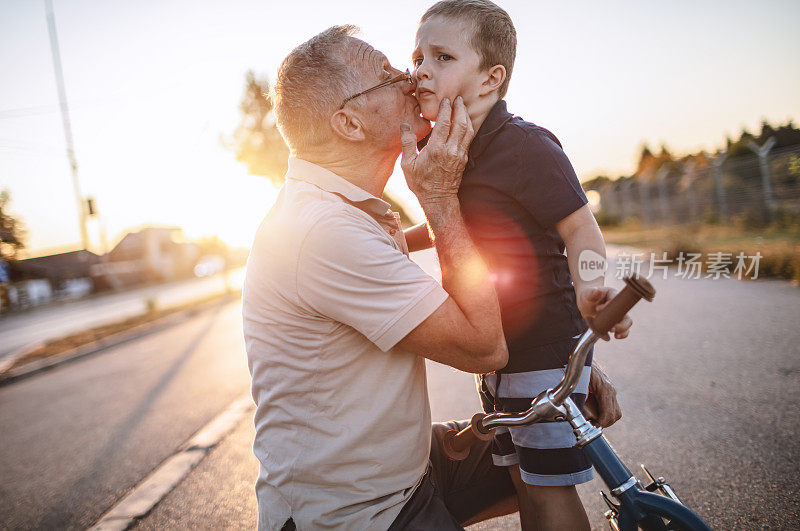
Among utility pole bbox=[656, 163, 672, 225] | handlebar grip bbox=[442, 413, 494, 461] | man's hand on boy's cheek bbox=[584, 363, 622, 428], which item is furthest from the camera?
utility pole bbox=[656, 163, 672, 225]

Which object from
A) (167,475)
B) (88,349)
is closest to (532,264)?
(167,475)

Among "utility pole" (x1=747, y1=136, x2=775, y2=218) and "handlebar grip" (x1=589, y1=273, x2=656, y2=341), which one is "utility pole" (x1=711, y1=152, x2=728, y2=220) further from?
"handlebar grip" (x1=589, y1=273, x2=656, y2=341)

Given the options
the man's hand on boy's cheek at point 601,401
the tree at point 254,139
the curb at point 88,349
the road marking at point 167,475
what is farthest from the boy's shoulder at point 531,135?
the tree at point 254,139

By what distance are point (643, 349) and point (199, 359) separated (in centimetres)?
651

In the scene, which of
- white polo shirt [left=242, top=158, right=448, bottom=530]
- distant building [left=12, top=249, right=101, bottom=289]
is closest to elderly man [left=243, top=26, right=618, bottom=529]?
white polo shirt [left=242, top=158, right=448, bottom=530]

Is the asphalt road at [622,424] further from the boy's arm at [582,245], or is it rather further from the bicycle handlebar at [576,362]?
the boy's arm at [582,245]

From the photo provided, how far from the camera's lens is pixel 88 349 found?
36.7ft

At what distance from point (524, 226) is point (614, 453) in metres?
0.75

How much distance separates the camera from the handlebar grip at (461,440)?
1.73 meters

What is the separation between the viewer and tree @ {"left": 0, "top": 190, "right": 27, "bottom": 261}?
18.0m

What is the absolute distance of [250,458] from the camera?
153 inches

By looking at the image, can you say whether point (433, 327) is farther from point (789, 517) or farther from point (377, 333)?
point (789, 517)

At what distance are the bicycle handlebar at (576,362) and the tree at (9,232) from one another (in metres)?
21.1

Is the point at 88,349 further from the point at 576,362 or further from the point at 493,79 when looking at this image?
the point at 576,362
